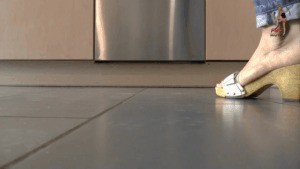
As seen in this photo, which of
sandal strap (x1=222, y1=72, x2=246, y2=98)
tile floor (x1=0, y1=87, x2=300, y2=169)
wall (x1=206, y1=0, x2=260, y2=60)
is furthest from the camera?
wall (x1=206, y1=0, x2=260, y2=60)

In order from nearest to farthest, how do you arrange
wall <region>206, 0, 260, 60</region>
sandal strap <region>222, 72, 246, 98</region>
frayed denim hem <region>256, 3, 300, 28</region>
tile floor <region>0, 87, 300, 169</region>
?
1. tile floor <region>0, 87, 300, 169</region>
2. frayed denim hem <region>256, 3, 300, 28</region>
3. sandal strap <region>222, 72, 246, 98</region>
4. wall <region>206, 0, 260, 60</region>

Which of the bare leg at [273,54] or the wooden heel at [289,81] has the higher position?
the bare leg at [273,54]

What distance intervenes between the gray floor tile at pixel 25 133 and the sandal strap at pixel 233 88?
590 mm

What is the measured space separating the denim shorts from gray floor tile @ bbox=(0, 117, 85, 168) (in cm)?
60

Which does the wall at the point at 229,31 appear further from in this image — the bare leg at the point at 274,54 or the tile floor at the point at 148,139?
the tile floor at the point at 148,139

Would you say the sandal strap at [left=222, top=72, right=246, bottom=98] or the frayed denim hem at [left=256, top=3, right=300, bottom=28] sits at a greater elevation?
the frayed denim hem at [left=256, top=3, right=300, bottom=28]

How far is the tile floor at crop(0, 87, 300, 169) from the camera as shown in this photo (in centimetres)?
38

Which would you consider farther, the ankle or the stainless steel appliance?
the stainless steel appliance

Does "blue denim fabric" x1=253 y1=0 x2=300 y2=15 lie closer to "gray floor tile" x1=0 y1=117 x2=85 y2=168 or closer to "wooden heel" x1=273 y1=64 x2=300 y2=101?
"wooden heel" x1=273 y1=64 x2=300 y2=101

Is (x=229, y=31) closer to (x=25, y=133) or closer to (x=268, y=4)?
(x=268, y=4)

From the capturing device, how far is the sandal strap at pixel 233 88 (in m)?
1.09

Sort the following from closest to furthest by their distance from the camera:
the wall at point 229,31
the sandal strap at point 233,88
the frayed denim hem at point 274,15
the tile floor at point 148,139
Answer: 1. the tile floor at point 148,139
2. the frayed denim hem at point 274,15
3. the sandal strap at point 233,88
4. the wall at point 229,31

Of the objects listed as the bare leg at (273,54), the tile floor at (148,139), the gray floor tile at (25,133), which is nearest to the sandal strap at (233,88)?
the bare leg at (273,54)

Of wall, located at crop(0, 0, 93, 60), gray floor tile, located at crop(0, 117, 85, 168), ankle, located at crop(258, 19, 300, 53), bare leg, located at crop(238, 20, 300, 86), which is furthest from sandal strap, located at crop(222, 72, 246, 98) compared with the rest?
wall, located at crop(0, 0, 93, 60)
